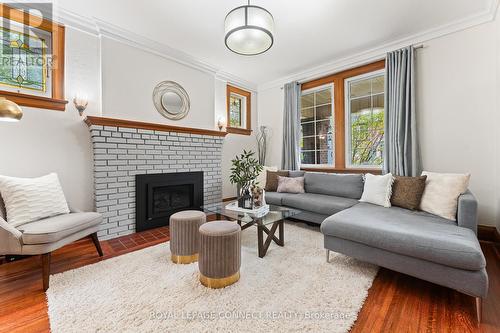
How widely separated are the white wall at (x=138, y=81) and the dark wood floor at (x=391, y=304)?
1.91 m

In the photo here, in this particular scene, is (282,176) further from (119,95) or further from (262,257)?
(119,95)

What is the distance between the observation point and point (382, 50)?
335cm

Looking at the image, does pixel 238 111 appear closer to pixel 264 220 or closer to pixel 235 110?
pixel 235 110

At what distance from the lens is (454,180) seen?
223 centimetres

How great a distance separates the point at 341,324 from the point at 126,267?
6.05 ft

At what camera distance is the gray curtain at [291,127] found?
4395 mm

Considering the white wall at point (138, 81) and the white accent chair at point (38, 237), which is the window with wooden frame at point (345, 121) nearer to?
the white wall at point (138, 81)

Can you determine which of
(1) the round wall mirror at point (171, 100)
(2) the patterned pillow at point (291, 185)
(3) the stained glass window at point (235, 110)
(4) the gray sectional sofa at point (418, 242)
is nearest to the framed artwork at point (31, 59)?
(1) the round wall mirror at point (171, 100)

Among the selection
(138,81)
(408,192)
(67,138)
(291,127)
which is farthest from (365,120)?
(67,138)

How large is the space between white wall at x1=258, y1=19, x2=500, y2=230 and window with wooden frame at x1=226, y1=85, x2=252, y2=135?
3085 mm

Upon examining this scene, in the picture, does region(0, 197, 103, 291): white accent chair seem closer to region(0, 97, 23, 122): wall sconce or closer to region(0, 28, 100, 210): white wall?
region(0, 28, 100, 210): white wall

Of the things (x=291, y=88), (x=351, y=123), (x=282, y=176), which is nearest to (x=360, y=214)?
(x=282, y=176)

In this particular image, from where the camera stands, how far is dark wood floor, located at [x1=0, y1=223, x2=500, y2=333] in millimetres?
1324

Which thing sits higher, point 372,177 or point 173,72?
point 173,72
